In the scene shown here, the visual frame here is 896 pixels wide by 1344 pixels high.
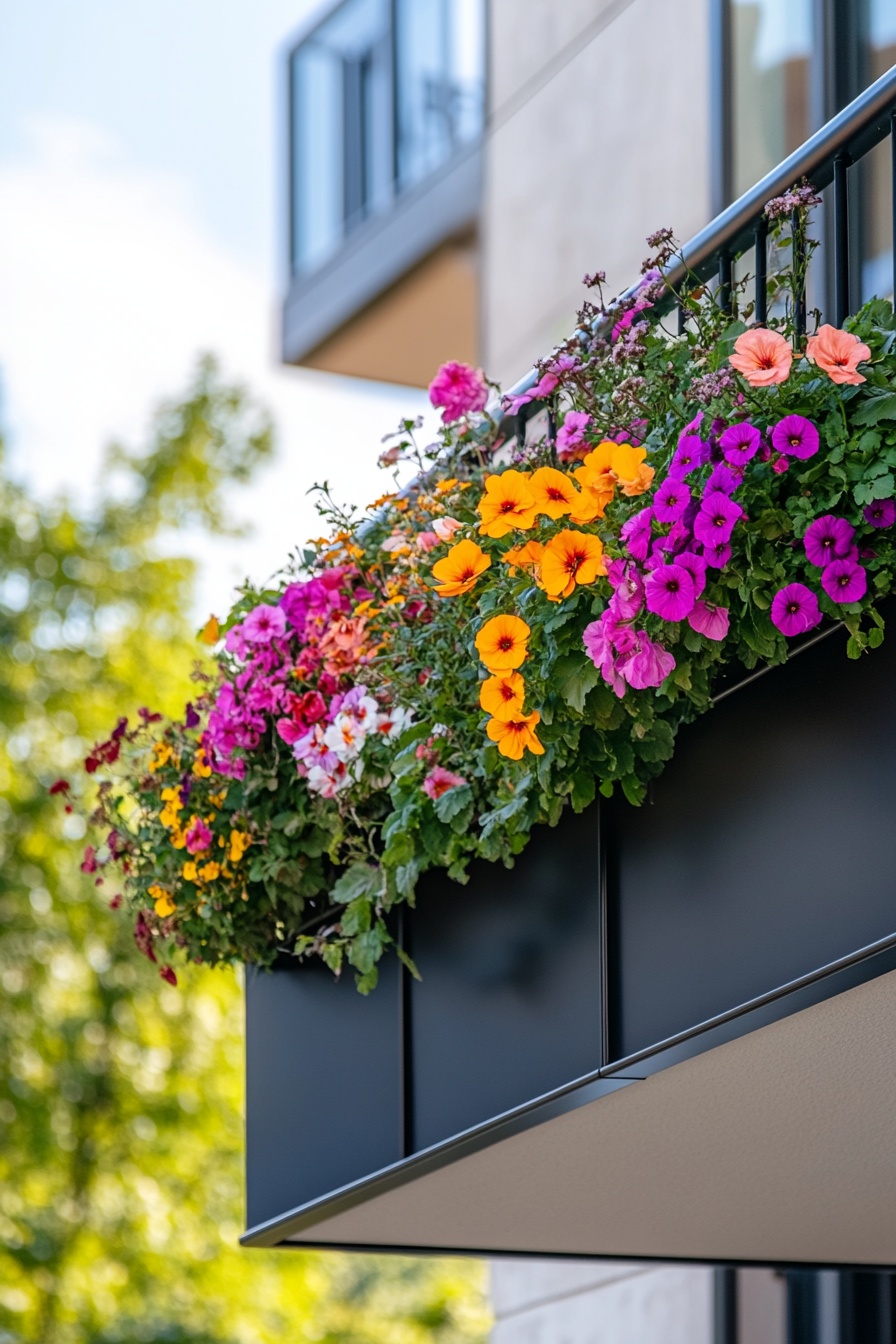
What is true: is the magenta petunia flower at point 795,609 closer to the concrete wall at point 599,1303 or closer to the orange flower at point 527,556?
the orange flower at point 527,556

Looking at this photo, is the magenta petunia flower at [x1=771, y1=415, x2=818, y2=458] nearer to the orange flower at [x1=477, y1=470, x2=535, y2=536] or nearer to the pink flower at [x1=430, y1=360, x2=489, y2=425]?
the orange flower at [x1=477, y1=470, x2=535, y2=536]

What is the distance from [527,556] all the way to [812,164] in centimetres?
98

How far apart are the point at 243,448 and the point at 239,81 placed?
16265 mm

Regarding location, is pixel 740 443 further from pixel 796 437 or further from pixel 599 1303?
pixel 599 1303

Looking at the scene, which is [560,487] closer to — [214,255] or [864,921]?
[864,921]

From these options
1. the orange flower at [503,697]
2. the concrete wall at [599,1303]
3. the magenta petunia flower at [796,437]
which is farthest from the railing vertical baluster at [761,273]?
the concrete wall at [599,1303]

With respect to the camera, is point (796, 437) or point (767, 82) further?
point (767, 82)

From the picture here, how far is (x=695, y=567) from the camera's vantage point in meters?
2.75

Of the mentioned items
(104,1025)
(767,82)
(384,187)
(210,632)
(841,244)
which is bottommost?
(210,632)

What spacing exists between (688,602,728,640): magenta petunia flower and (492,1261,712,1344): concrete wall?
429cm

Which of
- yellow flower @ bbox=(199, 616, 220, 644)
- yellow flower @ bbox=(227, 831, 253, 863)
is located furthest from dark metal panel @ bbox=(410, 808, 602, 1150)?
yellow flower @ bbox=(199, 616, 220, 644)

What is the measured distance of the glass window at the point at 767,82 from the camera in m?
6.77

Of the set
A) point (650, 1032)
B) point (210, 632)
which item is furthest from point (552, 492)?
point (210, 632)

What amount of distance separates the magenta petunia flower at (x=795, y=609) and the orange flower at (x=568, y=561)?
31 centimetres
